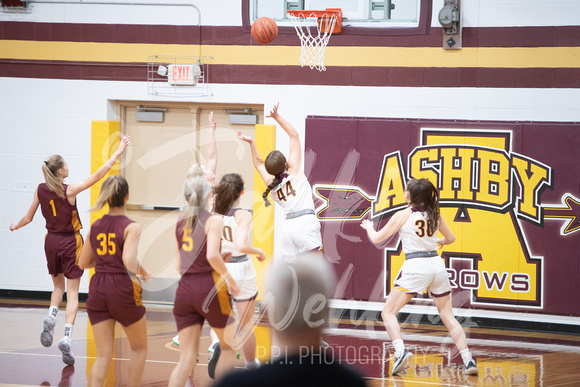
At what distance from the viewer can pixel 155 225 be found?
35.9ft

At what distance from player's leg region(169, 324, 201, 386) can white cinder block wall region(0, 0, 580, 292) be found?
17.5 feet

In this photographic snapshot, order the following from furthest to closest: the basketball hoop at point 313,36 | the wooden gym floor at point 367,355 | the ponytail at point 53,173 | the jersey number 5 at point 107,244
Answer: the basketball hoop at point 313,36, the ponytail at point 53,173, the wooden gym floor at point 367,355, the jersey number 5 at point 107,244

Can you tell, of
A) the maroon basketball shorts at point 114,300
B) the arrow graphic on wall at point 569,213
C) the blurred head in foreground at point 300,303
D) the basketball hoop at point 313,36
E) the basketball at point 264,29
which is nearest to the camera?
the blurred head in foreground at point 300,303

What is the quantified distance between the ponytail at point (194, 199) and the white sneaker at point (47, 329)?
9.81 ft

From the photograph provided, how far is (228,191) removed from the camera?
6.07 m

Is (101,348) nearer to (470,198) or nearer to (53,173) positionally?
(53,173)

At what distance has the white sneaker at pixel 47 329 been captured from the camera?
7.44 m

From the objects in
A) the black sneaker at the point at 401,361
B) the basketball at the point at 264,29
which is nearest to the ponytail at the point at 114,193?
the black sneaker at the point at 401,361

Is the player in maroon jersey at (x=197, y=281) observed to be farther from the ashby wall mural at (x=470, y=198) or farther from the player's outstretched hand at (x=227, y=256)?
the ashby wall mural at (x=470, y=198)

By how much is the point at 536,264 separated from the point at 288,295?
7.87m

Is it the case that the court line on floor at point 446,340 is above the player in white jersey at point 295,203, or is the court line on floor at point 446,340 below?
below

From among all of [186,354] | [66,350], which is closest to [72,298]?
[66,350]

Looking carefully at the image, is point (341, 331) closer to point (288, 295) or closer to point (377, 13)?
point (377, 13)

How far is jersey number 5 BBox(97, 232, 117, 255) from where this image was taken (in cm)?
530
